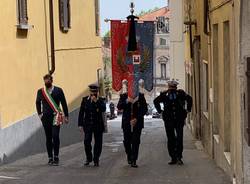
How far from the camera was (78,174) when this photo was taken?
1112cm

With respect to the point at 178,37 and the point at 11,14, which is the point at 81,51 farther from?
the point at 178,37

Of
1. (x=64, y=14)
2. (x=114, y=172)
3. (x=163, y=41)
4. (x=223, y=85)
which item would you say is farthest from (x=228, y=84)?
(x=163, y=41)

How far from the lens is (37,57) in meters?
16.4

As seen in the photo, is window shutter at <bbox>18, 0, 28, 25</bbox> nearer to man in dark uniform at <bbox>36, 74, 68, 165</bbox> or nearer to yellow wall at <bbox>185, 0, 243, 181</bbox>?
man in dark uniform at <bbox>36, 74, 68, 165</bbox>

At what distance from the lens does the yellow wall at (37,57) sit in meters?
13.3

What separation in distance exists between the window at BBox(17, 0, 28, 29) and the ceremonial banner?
2.39 meters

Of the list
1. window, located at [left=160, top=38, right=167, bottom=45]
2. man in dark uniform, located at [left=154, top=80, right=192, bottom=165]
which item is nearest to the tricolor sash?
man in dark uniform, located at [left=154, top=80, right=192, bottom=165]

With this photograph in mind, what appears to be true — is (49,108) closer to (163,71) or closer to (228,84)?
(228,84)

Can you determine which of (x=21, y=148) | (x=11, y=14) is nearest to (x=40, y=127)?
(x=21, y=148)

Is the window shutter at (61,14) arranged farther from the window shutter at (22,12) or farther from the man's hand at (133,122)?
the man's hand at (133,122)

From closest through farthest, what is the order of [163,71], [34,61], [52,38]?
[34,61], [52,38], [163,71]

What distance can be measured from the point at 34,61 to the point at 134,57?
2961 mm

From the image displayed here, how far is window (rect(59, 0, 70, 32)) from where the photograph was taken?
65.5ft

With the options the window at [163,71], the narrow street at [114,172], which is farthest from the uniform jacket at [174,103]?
the window at [163,71]
